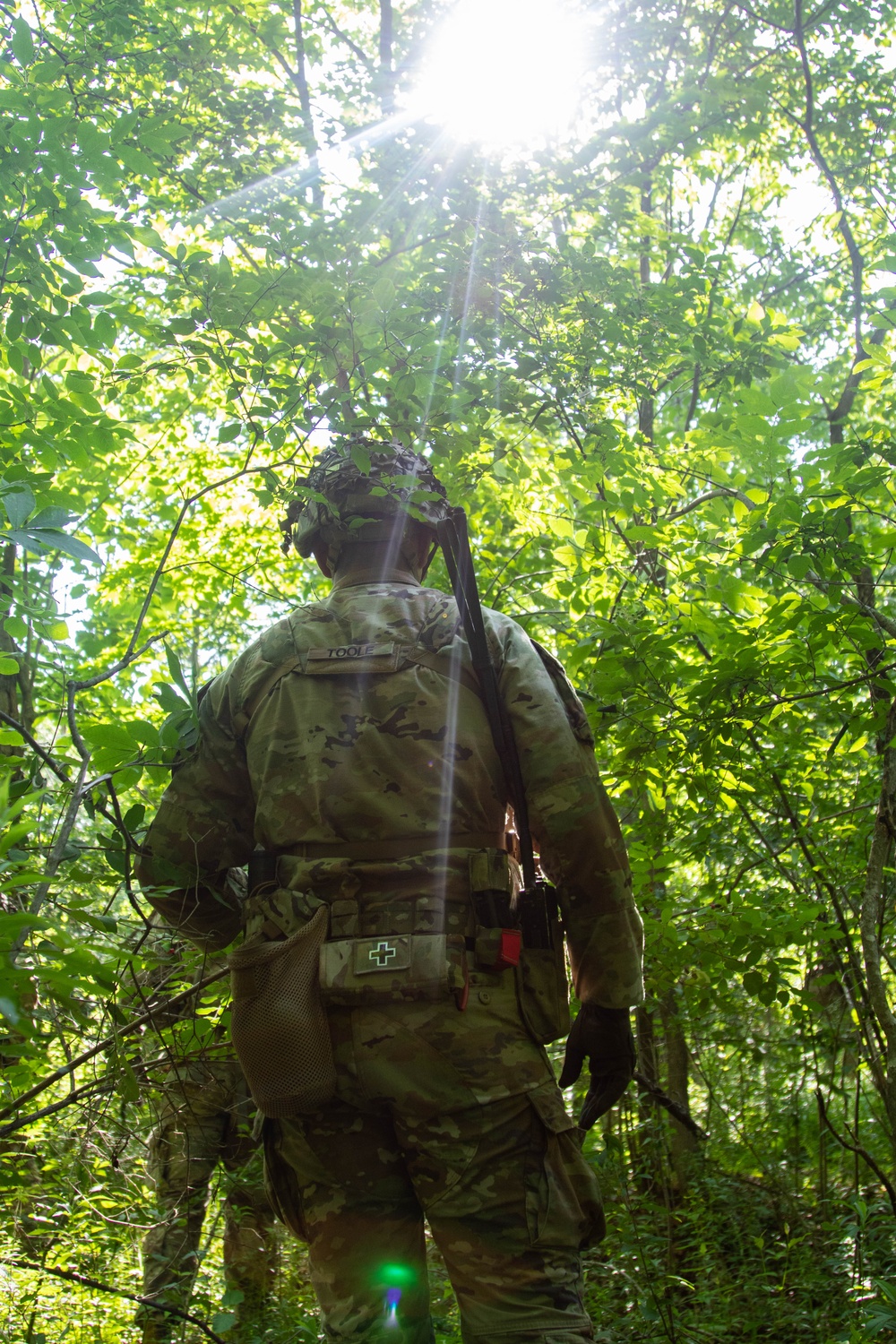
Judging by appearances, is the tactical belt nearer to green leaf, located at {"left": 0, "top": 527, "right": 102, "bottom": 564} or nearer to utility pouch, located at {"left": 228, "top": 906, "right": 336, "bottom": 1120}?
utility pouch, located at {"left": 228, "top": 906, "right": 336, "bottom": 1120}

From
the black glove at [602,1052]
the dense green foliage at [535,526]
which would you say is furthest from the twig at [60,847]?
the black glove at [602,1052]

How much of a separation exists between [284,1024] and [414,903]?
354 mm

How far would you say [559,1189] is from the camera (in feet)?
5.66

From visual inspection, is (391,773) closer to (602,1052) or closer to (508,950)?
(508,950)

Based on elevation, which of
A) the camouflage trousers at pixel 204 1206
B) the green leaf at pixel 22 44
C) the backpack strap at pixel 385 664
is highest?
the green leaf at pixel 22 44

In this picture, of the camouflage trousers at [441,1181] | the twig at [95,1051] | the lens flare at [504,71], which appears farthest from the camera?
the lens flare at [504,71]

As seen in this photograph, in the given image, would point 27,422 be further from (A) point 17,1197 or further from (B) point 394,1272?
(B) point 394,1272

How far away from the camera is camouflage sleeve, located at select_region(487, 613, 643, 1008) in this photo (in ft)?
6.61

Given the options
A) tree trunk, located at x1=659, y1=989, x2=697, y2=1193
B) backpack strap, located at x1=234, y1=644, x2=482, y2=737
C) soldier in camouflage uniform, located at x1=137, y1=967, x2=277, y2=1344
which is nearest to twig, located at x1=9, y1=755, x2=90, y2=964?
backpack strap, located at x1=234, y1=644, x2=482, y2=737

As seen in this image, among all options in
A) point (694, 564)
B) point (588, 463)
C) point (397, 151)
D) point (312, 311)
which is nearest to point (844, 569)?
point (694, 564)

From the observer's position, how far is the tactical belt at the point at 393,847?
1.92 m

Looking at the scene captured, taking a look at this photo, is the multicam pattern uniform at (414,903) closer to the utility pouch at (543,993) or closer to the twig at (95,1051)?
the utility pouch at (543,993)

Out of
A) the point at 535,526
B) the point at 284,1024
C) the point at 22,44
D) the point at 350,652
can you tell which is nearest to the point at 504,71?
the point at 535,526

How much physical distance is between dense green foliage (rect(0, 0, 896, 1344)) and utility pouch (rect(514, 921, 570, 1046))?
816 mm
